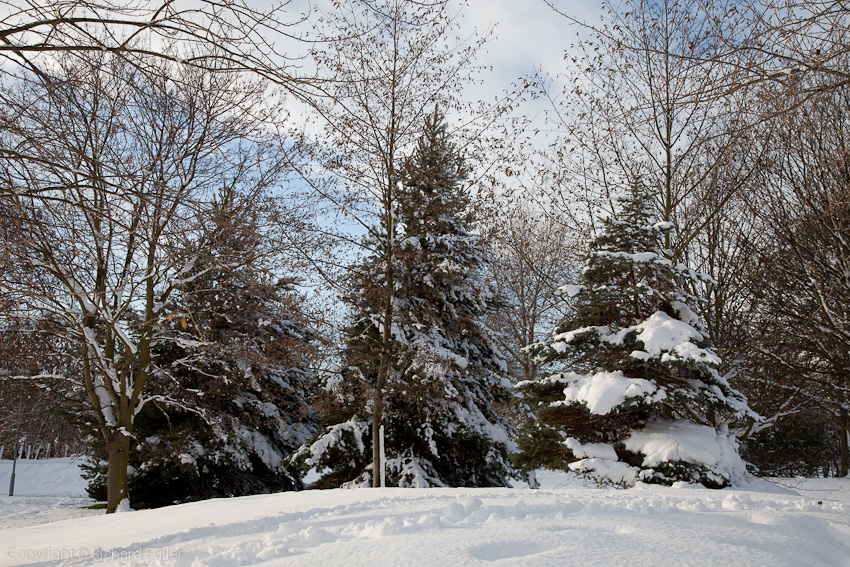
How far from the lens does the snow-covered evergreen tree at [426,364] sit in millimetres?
10891

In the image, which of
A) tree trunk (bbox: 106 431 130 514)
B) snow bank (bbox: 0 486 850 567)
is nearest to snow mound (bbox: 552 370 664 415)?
snow bank (bbox: 0 486 850 567)

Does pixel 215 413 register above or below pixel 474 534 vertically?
above

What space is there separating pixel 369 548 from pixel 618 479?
622 centimetres

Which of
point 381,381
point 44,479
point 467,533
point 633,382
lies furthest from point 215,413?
point 44,479

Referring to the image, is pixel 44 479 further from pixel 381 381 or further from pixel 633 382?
pixel 633 382

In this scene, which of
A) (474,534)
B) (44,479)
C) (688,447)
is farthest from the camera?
(44,479)

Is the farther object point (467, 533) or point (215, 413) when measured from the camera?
point (215, 413)

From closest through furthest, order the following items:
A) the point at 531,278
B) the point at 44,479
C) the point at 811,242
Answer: the point at 811,242, the point at 531,278, the point at 44,479

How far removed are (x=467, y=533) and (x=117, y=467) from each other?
9787mm

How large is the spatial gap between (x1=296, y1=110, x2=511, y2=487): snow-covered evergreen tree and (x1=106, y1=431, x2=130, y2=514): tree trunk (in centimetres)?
343

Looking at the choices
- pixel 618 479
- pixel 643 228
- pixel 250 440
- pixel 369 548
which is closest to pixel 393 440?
pixel 250 440

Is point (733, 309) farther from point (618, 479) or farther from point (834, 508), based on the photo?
point (834, 508)

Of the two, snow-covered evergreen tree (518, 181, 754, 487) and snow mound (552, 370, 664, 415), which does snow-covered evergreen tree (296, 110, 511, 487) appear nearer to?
snow-covered evergreen tree (518, 181, 754, 487)

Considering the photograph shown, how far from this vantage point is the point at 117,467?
1069 cm
